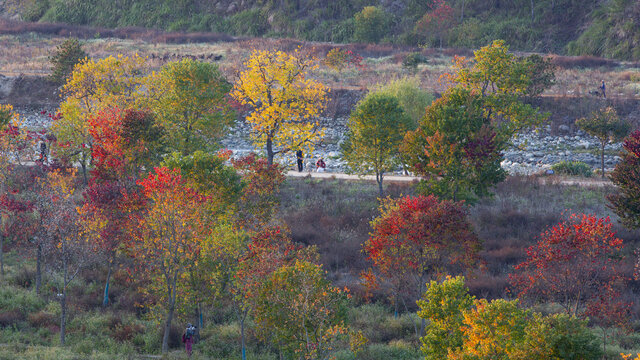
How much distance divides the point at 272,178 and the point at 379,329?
8.94 metres

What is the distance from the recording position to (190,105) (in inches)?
1619

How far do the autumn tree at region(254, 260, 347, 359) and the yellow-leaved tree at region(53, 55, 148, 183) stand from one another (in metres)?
24.9

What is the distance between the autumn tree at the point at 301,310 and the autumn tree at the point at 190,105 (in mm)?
19818

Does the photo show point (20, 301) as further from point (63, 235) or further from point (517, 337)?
point (517, 337)

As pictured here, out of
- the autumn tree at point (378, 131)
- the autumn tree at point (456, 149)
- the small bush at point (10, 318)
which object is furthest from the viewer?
the autumn tree at point (378, 131)

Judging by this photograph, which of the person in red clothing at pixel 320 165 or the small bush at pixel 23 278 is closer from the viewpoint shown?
the small bush at pixel 23 278

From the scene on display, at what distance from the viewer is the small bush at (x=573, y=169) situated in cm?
5000

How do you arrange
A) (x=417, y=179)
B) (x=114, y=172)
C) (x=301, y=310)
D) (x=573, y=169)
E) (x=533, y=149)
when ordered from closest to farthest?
(x=301, y=310) < (x=114, y=172) < (x=417, y=179) < (x=573, y=169) < (x=533, y=149)

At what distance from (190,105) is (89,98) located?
8390 mm

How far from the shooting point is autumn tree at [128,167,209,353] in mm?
23734

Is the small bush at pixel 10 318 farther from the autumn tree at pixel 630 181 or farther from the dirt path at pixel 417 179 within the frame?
the autumn tree at pixel 630 181

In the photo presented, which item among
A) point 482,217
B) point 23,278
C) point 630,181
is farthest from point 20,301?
point 630,181

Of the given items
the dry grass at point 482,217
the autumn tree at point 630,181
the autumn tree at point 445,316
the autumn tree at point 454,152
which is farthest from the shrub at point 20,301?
the autumn tree at point 630,181

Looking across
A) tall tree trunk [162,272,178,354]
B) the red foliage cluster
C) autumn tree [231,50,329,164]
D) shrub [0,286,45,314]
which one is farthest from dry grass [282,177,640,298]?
shrub [0,286,45,314]
